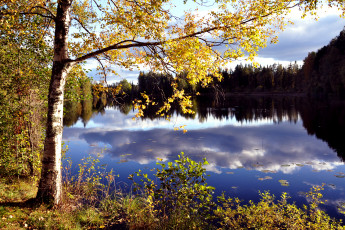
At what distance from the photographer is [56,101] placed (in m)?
6.32

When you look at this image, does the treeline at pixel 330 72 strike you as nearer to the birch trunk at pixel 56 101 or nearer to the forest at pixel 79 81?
the forest at pixel 79 81

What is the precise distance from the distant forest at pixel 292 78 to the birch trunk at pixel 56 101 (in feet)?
5.88

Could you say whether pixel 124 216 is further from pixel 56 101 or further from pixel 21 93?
pixel 21 93

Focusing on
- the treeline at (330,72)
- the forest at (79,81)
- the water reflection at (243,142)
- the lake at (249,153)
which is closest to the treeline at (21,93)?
the forest at (79,81)

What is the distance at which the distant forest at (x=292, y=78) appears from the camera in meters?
9.58

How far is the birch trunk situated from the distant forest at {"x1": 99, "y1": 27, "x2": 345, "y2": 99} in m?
1.79

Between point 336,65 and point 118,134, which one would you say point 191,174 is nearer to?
point 118,134

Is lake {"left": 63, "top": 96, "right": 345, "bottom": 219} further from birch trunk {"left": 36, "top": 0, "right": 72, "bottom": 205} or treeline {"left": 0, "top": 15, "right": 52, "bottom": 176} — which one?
treeline {"left": 0, "top": 15, "right": 52, "bottom": 176}

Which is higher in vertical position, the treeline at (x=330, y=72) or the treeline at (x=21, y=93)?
the treeline at (x=330, y=72)

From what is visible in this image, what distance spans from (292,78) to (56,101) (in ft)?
417

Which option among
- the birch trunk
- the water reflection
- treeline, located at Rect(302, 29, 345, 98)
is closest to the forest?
the birch trunk

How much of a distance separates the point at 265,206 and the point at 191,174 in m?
3.66

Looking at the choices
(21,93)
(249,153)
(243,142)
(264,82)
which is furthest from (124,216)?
(264,82)

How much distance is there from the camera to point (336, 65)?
206ft
